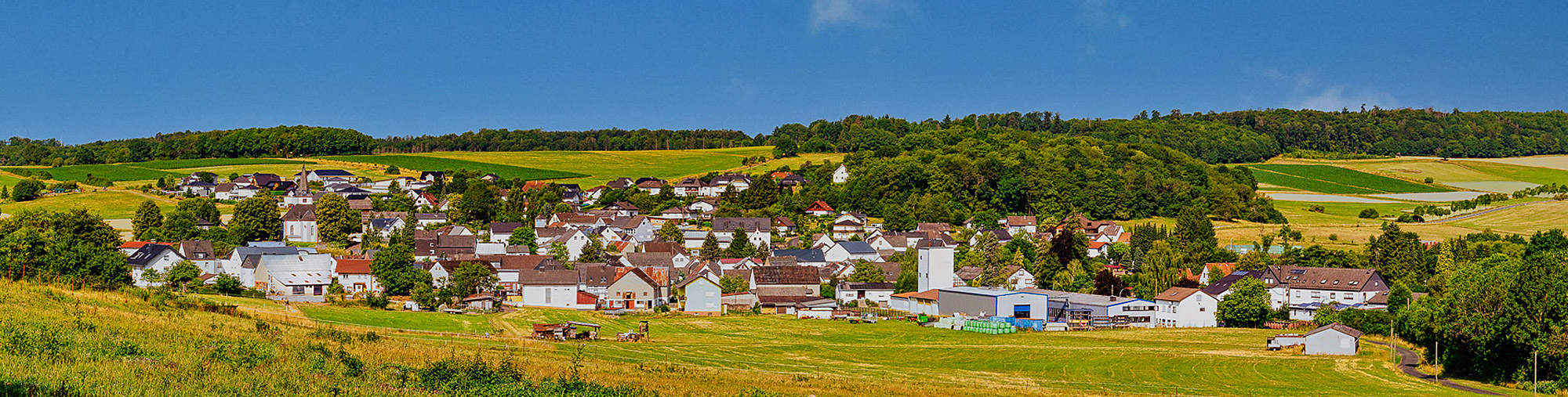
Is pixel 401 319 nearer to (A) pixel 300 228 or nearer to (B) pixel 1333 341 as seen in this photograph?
(B) pixel 1333 341

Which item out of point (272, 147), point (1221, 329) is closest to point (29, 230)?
point (1221, 329)

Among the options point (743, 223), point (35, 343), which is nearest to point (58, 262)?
point (35, 343)

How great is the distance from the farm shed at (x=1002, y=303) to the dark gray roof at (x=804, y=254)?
58.0 feet

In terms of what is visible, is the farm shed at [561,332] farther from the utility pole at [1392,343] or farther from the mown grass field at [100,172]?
the mown grass field at [100,172]

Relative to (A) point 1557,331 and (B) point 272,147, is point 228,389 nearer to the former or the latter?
(A) point 1557,331

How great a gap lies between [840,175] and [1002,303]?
6060 cm

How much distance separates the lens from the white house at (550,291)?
57.3 m

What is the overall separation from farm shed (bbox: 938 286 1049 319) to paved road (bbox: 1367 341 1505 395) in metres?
14.5

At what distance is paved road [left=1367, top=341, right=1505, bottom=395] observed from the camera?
112 ft

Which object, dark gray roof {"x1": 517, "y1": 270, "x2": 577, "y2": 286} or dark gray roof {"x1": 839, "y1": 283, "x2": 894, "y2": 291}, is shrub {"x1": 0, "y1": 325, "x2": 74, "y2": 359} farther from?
dark gray roof {"x1": 839, "y1": 283, "x2": 894, "y2": 291}

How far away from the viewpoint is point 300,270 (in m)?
60.5

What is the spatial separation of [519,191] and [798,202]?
23361 millimetres

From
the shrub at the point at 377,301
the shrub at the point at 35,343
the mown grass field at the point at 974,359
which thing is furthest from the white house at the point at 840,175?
the shrub at the point at 35,343

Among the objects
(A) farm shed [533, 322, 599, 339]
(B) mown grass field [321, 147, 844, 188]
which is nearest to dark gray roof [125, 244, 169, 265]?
(A) farm shed [533, 322, 599, 339]
